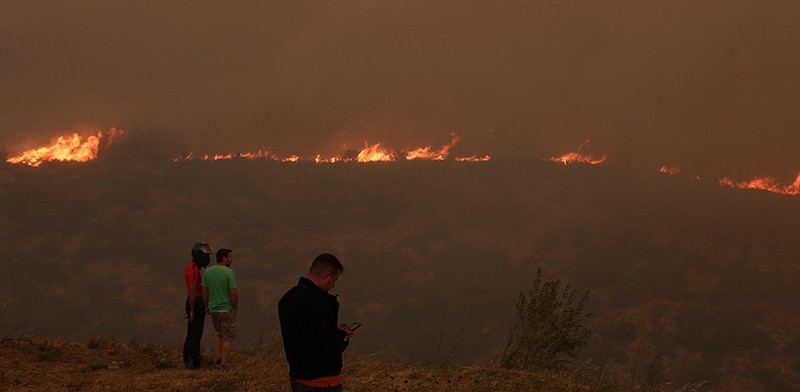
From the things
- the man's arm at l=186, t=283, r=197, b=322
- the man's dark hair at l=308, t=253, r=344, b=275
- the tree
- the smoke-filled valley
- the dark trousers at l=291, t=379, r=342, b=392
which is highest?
the man's dark hair at l=308, t=253, r=344, b=275

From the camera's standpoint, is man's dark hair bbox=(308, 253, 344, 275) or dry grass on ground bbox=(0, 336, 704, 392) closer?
man's dark hair bbox=(308, 253, 344, 275)

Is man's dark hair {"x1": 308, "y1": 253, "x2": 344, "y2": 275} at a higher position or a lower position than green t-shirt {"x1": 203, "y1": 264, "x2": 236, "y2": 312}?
higher

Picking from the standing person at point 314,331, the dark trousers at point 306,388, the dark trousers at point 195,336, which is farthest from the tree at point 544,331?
the standing person at point 314,331

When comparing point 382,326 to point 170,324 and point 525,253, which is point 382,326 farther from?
point 525,253

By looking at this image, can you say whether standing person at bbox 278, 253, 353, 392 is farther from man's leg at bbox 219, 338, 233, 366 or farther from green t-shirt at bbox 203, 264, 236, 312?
man's leg at bbox 219, 338, 233, 366

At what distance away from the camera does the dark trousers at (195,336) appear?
34.4 ft

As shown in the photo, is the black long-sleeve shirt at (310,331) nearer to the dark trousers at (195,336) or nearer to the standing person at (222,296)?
the standing person at (222,296)

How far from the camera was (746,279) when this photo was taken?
156 m

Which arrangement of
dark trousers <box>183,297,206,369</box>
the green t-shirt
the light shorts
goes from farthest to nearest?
1. dark trousers <box>183,297,206,369</box>
2. the light shorts
3. the green t-shirt

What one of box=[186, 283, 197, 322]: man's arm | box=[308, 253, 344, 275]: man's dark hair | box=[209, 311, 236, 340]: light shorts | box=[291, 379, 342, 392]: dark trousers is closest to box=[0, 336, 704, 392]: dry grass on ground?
box=[209, 311, 236, 340]: light shorts

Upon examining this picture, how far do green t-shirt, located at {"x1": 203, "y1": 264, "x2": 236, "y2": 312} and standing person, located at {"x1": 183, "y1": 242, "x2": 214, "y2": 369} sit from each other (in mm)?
222

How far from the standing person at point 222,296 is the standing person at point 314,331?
5.32 m

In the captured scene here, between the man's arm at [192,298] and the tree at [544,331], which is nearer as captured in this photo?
the man's arm at [192,298]

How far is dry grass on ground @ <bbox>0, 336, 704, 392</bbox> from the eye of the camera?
9.00 meters
